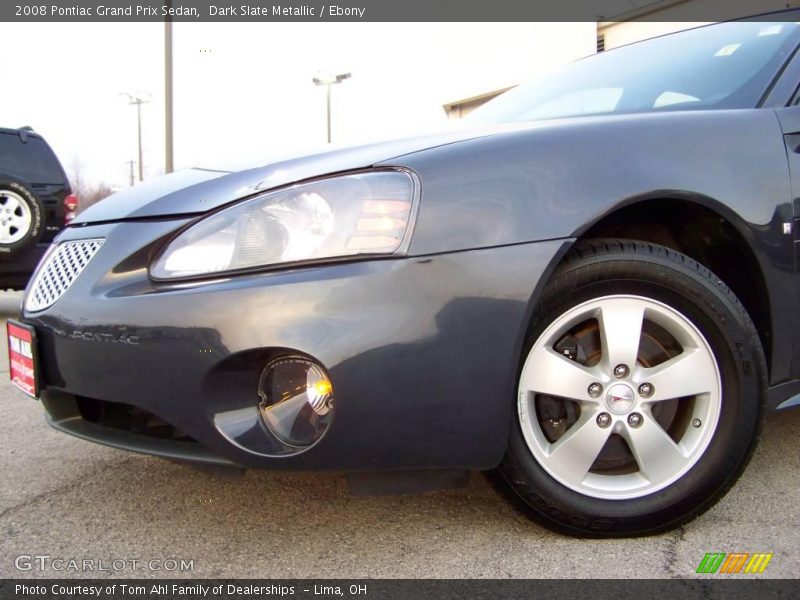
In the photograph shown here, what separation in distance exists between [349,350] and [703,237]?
116cm

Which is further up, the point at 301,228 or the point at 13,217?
the point at 301,228

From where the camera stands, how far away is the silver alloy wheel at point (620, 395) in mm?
1685

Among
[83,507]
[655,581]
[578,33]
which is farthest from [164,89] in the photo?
[655,581]

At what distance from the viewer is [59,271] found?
1.86 m

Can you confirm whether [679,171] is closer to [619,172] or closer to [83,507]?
[619,172]

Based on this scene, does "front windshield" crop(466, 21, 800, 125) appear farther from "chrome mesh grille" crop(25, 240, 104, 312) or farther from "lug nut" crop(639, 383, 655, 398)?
"chrome mesh grille" crop(25, 240, 104, 312)

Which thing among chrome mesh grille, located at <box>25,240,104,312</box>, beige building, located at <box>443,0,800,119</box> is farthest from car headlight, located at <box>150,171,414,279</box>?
beige building, located at <box>443,0,800,119</box>

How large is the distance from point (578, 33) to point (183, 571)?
46.7ft

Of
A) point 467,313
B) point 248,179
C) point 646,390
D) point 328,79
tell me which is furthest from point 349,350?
point 328,79

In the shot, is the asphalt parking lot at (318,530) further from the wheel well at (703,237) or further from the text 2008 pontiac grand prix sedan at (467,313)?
the wheel well at (703,237)

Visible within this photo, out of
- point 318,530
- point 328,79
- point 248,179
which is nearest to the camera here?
point 248,179

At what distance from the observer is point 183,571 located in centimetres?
162

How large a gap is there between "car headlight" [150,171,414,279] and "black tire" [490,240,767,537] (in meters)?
0.45

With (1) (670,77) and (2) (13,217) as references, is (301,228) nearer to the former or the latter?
(1) (670,77)
